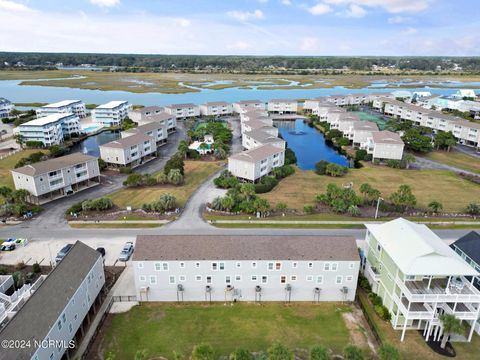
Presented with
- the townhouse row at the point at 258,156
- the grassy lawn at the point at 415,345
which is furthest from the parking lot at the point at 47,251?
the grassy lawn at the point at 415,345

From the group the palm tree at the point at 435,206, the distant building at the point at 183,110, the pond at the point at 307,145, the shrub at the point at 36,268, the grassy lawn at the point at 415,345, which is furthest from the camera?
the distant building at the point at 183,110

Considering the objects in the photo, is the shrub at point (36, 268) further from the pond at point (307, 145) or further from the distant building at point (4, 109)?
the distant building at point (4, 109)

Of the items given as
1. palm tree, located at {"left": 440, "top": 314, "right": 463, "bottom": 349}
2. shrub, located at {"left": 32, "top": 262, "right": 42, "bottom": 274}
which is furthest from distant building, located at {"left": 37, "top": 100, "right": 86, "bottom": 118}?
palm tree, located at {"left": 440, "top": 314, "right": 463, "bottom": 349}

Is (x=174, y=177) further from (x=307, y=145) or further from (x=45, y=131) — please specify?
(x=307, y=145)

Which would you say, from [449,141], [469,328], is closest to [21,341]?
[469,328]

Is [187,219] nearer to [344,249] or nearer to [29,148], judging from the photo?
[344,249]

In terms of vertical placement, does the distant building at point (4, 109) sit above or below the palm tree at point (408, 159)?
above

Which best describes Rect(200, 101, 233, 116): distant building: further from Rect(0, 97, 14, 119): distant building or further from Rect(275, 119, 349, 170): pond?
Rect(0, 97, 14, 119): distant building

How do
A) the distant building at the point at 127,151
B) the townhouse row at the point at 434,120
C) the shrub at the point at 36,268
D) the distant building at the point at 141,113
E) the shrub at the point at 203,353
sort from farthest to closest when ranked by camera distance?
the distant building at the point at 141,113 < the townhouse row at the point at 434,120 < the distant building at the point at 127,151 < the shrub at the point at 36,268 < the shrub at the point at 203,353
